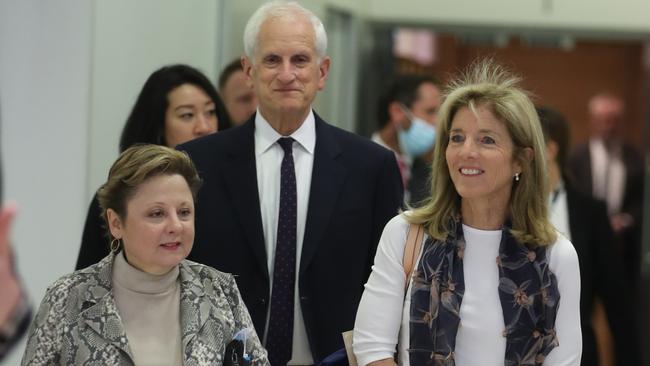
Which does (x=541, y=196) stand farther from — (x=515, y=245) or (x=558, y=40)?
(x=558, y=40)

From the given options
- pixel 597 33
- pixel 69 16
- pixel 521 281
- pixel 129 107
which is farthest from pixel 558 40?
pixel 521 281

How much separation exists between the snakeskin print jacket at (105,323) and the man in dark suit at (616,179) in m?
6.11

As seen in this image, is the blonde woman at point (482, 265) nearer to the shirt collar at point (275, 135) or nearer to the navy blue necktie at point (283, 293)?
the navy blue necktie at point (283, 293)

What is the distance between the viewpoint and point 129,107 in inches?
209

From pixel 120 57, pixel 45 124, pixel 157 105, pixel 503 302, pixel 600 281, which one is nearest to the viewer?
pixel 503 302

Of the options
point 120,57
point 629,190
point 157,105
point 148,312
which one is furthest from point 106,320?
point 629,190

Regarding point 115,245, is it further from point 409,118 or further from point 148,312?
point 409,118

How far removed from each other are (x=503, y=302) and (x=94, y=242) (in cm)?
138

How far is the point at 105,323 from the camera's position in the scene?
3295mm

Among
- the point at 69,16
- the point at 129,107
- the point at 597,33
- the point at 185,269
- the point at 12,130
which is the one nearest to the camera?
the point at 185,269

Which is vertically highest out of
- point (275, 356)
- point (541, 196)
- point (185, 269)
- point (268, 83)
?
point (268, 83)

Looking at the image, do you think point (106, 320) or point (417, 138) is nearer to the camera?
point (106, 320)

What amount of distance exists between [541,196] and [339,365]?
790 mm

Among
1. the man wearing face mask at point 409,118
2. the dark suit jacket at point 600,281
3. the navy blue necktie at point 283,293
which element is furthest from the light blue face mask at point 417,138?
the navy blue necktie at point 283,293
